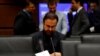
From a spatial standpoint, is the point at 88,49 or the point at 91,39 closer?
the point at 88,49

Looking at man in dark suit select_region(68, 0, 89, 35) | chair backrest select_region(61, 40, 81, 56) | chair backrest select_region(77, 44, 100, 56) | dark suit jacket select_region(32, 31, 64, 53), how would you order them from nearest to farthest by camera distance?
1. chair backrest select_region(77, 44, 100, 56)
2. chair backrest select_region(61, 40, 81, 56)
3. dark suit jacket select_region(32, 31, 64, 53)
4. man in dark suit select_region(68, 0, 89, 35)

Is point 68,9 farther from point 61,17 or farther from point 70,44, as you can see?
point 70,44

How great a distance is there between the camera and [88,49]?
2.30 metres

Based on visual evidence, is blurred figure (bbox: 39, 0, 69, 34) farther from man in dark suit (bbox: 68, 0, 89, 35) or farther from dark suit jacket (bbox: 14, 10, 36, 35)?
dark suit jacket (bbox: 14, 10, 36, 35)

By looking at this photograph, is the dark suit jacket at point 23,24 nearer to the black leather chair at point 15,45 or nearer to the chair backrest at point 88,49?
the black leather chair at point 15,45

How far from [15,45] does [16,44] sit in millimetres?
13

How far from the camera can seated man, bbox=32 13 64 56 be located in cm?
279

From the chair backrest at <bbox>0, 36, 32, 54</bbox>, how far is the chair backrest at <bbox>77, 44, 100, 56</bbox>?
49cm

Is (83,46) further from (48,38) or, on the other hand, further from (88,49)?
(48,38)

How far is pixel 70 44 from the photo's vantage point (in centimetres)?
253

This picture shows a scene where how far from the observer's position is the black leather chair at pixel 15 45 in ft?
8.45

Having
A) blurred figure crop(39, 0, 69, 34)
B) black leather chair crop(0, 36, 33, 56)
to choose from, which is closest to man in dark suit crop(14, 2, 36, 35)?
blurred figure crop(39, 0, 69, 34)

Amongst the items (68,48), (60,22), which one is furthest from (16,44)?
(60,22)

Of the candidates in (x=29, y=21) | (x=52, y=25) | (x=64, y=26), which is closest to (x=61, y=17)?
(x=64, y=26)
